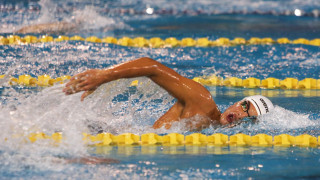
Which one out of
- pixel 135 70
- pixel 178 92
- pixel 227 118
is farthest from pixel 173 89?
pixel 227 118

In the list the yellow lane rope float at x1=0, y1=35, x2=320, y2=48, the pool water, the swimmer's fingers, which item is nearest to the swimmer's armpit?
the pool water

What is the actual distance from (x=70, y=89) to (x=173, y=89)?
72 cm

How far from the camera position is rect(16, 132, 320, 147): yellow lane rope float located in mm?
3318

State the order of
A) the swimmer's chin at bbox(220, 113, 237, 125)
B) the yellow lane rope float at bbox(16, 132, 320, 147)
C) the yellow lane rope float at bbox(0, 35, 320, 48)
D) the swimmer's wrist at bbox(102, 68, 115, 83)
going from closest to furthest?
the swimmer's wrist at bbox(102, 68, 115, 83) → the yellow lane rope float at bbox(16, 132, 320, 147) → the swimmer's chin at bbox(220, 113, 237, 125) → the yellow lane rope float at bbox(0, 35, 320, 48)

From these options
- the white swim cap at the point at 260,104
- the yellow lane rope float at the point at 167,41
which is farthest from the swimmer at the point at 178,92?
the yellow lane rope float at the point at 167,41

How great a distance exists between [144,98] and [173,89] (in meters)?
0.47

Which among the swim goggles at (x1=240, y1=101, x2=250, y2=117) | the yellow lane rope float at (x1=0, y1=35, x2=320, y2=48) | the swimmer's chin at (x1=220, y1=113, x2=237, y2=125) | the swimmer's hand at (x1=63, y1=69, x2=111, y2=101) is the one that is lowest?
the swimmer's chin at (x1=220, y1=113, x2=237, y2=125)

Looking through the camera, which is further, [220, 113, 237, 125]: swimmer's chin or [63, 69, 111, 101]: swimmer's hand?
[220, 113, 237, 125]: swimmer's chin

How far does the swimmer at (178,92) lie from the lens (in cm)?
292

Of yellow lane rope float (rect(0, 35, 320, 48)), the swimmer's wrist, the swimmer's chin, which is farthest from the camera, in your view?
yellow lane rope float (rect(0, 35, 320, 48))

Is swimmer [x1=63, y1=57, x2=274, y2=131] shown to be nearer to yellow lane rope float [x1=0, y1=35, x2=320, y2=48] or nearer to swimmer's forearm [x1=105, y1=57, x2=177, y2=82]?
swimmer's forearm [x1=105, y1=57, x2=177, y2=82]

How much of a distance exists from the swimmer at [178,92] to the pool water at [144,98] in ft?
0.31

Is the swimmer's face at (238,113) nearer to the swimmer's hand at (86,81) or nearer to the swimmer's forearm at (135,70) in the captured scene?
the swimmer's forearm at (135,70)

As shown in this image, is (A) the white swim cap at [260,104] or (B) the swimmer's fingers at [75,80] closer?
(B) the swimmer's fingers at [75,80]
